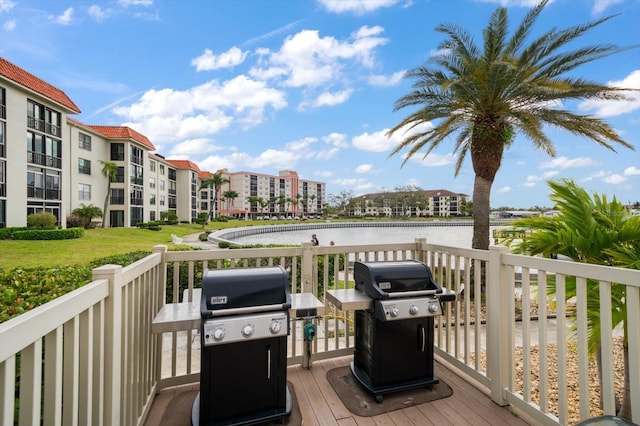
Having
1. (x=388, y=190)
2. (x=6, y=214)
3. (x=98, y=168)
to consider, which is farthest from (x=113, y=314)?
(x=388, y=190)

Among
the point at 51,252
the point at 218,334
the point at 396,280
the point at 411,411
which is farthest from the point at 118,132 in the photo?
the point at 411,411

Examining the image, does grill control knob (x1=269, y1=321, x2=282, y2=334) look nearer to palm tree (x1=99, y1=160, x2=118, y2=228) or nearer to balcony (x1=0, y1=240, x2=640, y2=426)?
balcony (x1=0, y1=240, x2=640, y2=426)

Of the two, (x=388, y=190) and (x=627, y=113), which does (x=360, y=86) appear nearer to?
(x=627, y=113)

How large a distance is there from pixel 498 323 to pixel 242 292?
6.21 feet

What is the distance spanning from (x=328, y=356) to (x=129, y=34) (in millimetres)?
9964

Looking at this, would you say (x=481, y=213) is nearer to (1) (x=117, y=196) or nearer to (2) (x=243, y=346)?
(2) (x=243, y=346)

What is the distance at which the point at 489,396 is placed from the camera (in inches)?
96.0

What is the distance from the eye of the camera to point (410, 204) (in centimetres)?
7762

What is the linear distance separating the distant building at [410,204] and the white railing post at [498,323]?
77.6 metres

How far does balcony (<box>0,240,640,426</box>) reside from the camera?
3.28ft

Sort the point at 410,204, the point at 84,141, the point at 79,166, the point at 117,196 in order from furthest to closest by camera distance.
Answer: the point at 410,204 < the point at 117,196 < the point at 84,141 < the point at 79,166

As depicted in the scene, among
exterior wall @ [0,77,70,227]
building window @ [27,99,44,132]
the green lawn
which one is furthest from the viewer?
building window @ [27,99,44,132]

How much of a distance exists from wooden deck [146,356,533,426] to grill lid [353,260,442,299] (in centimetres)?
85

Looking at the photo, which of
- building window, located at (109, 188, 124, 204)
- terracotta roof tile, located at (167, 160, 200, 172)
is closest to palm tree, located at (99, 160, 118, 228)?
building window, located at (109, 188, 124, 204)
